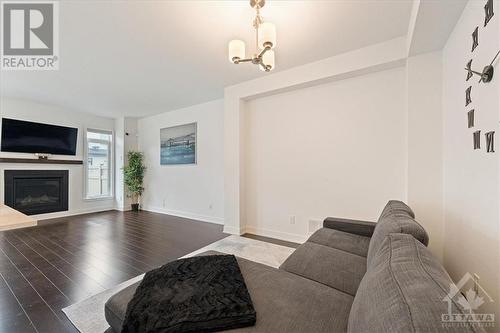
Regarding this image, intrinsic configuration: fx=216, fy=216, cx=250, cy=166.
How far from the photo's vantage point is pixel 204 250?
299 cm

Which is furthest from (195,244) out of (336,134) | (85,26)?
(85,26)

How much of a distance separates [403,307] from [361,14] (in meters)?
2.43

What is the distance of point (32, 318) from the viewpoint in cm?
164

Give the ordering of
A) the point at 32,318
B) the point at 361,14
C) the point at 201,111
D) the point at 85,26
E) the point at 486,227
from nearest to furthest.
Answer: the point at 486,227
the point at 32,318
the point at 361,14
the point at 85,26
the point at 201,111

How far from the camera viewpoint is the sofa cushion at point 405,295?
51cm

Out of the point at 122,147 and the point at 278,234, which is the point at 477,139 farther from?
the point at 122,147

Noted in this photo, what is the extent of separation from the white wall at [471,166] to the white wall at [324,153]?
62cm

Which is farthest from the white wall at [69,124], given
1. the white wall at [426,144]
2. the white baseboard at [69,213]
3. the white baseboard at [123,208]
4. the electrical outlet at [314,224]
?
the white wall at [426,144]

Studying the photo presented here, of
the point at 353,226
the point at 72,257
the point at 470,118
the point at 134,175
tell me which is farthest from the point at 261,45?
the point at 134,175

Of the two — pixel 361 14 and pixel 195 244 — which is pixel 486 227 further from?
pixel 195 244

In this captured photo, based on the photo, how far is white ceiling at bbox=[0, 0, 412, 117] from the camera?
6.41ft

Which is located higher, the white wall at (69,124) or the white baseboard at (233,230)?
the white wall at (69,124)

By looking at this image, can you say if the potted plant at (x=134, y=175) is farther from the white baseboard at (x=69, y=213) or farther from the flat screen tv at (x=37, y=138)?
the flat screen tv at (x=37, y=138)

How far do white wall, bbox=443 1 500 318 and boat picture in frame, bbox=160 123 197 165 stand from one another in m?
4.25
